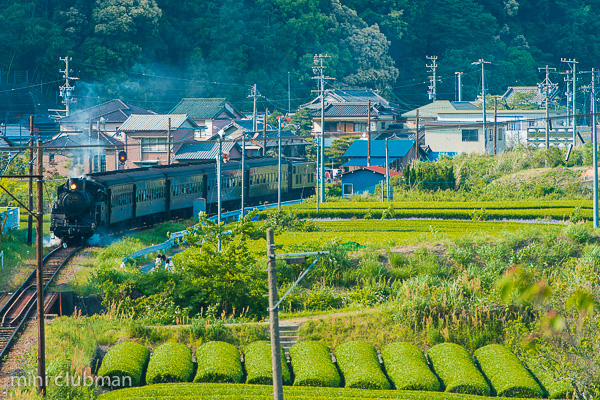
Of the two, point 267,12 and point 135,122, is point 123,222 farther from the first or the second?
point 267,12

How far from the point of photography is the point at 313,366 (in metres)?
19.2

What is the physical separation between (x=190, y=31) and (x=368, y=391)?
7374 cm

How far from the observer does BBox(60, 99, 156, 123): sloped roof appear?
69.3 meters

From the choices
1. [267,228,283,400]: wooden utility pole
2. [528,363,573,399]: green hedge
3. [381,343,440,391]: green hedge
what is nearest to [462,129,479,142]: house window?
[381,343,440,391]: green hedge

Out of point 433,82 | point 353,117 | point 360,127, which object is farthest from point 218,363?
point 433,82

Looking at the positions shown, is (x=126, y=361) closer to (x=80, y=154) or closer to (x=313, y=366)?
(x=313, y=366)

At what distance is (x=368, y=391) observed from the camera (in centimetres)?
1788

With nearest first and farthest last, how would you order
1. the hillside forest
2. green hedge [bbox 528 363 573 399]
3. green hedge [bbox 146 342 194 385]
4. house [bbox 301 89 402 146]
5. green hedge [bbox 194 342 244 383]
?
green hedge [bbox 528 363 573 399] → green hedge [bbox 146 342 194 385] → green hedge [bbox 194 342 244 383] → house [bbox 301 89 402 146] → the hillside forest

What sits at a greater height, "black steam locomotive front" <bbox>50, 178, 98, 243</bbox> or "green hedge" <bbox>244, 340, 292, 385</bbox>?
"black steam locomotive front" <bbox>50, 178, 98, 243</bbox>

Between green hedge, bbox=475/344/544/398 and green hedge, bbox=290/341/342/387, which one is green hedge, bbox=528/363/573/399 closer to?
green hedge, bbox=475/344/544/398

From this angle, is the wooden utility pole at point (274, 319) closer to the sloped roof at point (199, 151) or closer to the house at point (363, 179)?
the house at point (363, 179)

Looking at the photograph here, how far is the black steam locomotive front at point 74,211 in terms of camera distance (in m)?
31.4

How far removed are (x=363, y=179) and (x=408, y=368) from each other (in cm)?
3506

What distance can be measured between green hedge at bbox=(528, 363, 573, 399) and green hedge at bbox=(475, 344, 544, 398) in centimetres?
23
